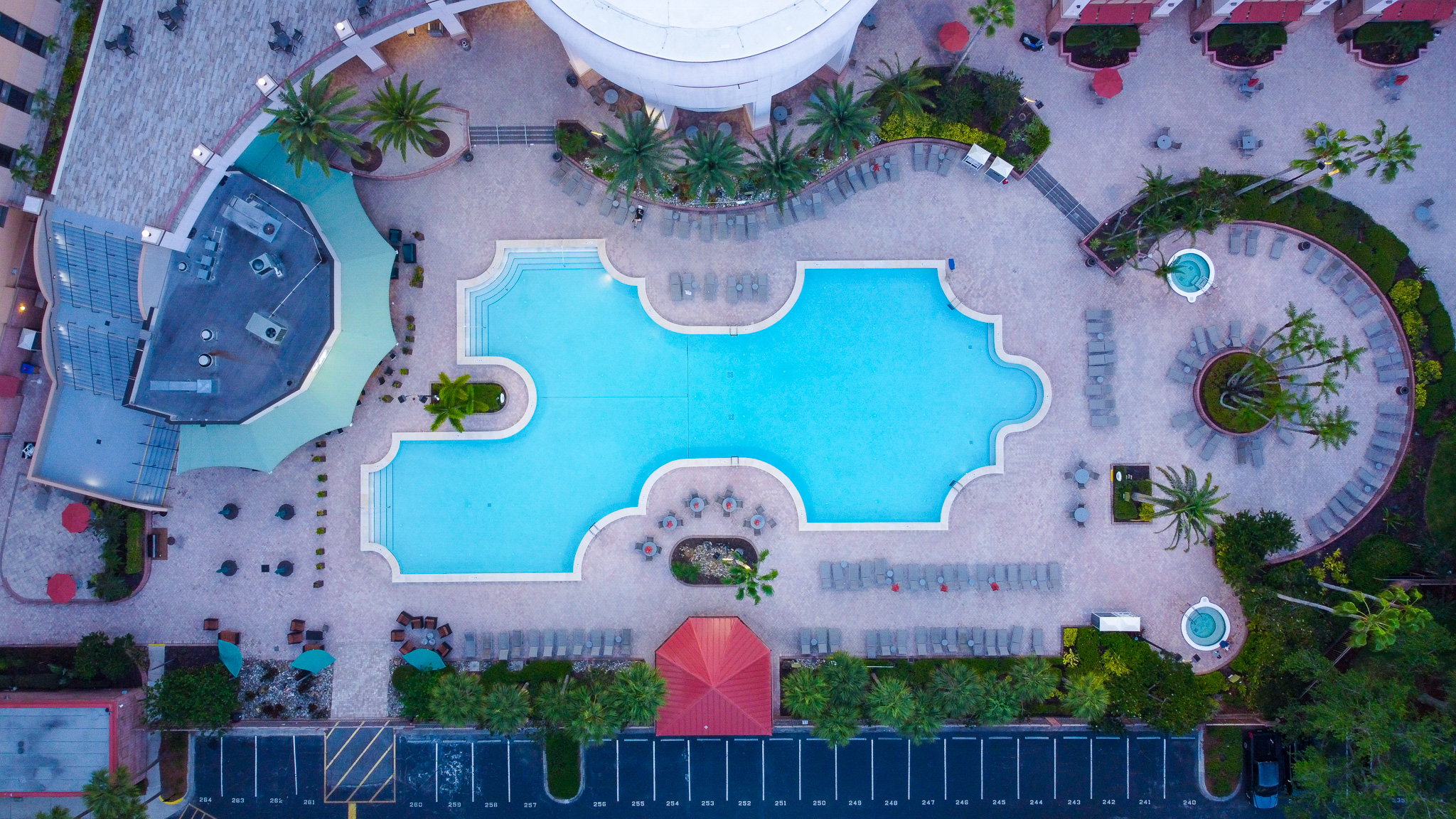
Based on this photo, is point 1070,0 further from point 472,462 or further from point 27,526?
point 27,526

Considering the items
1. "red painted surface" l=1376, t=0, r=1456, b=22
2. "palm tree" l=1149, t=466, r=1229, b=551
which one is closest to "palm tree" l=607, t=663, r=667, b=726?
"palm tree" l=1149, t=466, r=1229, b=551

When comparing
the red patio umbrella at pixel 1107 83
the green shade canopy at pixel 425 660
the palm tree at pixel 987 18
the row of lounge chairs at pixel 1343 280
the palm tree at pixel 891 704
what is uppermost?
the palm tree at pixel 987 18

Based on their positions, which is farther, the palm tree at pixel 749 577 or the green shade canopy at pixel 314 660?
the palm tree at pixel 749 577

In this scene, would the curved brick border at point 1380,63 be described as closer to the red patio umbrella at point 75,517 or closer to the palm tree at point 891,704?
the palm tree at point 891,704

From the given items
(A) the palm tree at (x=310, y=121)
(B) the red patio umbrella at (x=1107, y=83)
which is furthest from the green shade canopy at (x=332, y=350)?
(B) the red patio umbrella at (x=1107, y=83)

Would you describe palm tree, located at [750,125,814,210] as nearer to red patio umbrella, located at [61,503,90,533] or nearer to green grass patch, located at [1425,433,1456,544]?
green grass patch, located at [1425,433,1456,544]

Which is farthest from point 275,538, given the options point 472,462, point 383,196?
point 383,196
